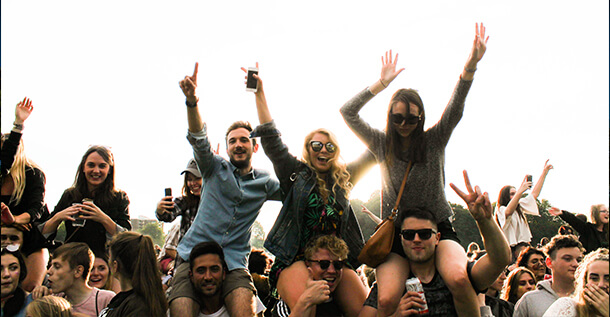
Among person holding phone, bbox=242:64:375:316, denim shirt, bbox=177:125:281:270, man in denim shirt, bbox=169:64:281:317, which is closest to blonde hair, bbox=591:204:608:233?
person holding phone, bbox=242:64:375:316

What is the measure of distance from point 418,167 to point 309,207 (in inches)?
41.3

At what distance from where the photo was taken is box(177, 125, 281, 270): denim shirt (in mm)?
4613

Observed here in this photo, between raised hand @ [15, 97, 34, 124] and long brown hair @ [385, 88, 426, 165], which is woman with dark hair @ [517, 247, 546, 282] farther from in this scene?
raised hand @ [15, 97, 34, 124]

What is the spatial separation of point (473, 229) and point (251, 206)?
3545cm

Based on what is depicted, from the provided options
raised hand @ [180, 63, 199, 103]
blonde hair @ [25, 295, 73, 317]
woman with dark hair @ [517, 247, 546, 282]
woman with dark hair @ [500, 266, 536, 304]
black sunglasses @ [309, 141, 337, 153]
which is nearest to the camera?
blonde hair @ [25, 295, 73, 317]

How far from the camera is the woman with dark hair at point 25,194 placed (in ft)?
16.1

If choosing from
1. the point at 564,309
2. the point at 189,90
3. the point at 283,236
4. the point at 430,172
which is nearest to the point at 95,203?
the point at 189,90

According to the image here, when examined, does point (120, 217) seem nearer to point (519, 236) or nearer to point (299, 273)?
point (299, 273)

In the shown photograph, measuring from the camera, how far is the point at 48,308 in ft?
13.7

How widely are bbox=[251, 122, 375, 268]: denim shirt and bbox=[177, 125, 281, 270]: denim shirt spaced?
245 mm

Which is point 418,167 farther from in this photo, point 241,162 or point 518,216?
point 518,216

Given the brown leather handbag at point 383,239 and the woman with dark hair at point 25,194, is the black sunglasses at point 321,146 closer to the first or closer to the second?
the brown leather handbag at point 383,239

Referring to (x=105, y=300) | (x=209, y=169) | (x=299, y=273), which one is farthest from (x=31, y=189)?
(x=299, y=273)

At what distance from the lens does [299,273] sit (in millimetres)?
4520
